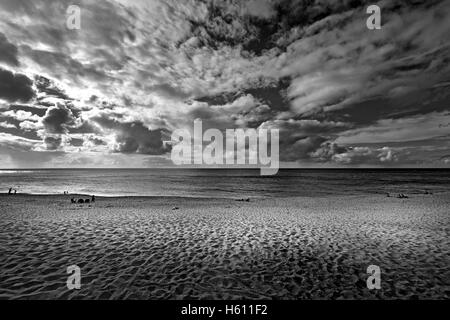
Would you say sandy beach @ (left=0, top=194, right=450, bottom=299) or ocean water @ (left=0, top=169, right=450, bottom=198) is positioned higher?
sandy beach @ (left=0, top=194, right=450, bottom=299)

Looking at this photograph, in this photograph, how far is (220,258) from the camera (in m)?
9.54

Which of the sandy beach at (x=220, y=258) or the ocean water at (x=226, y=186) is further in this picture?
the ocean water at (x=226, y=186)

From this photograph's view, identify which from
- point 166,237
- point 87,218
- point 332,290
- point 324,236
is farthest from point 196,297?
point 87,218

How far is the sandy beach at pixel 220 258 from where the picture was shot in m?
7.00

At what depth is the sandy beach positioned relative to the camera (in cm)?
700

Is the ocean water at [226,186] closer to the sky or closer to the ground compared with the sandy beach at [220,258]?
closer to the ground

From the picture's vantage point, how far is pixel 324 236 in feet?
42.0

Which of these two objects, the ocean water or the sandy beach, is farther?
the ocean water

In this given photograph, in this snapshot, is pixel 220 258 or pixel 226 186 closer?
pixel 220 258

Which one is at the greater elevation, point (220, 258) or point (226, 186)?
point (220, 258)

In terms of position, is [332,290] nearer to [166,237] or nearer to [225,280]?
[225,280]
